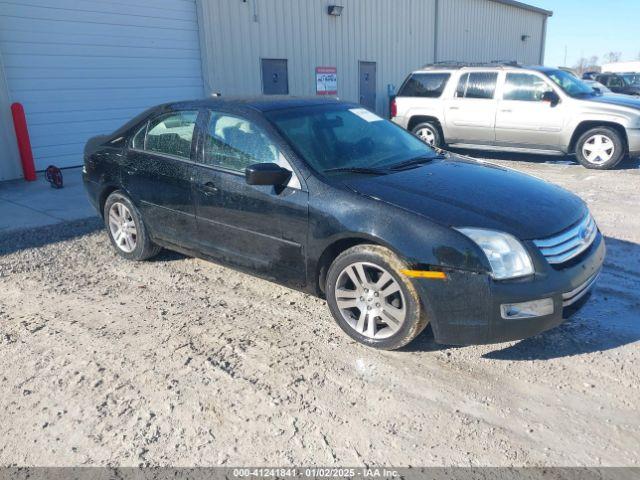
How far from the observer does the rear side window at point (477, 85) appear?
10.3 meters

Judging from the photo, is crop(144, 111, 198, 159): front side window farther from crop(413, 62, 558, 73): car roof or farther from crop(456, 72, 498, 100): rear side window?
crop(413, 62, 558, 73): car roof

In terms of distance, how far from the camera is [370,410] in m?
2.82

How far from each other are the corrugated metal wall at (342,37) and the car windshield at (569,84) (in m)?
5.63

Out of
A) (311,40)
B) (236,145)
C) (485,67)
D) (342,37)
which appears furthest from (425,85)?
(236,145)

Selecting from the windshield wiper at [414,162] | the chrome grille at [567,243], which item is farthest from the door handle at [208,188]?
the chrome grille at [567,243]

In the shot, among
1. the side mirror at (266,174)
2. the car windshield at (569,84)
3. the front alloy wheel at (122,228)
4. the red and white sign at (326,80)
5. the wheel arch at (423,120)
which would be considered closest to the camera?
the side mirror at (266,174)

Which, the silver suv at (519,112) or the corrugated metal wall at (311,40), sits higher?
the corrugated metal wall at (311,40)

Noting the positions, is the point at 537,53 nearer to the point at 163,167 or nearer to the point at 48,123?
the point at 48,123

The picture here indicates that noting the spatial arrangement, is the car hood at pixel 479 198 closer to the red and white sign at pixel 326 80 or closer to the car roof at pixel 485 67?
the car roof at pixel 485 67

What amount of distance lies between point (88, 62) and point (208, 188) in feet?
23.6

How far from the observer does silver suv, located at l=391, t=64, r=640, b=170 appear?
9.23 m

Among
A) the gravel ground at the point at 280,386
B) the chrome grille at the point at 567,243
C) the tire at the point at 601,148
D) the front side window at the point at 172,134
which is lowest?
the gravel ground at the point at 280,386

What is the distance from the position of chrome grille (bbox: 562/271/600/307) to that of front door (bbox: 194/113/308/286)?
162 cm

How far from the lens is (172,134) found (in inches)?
180
